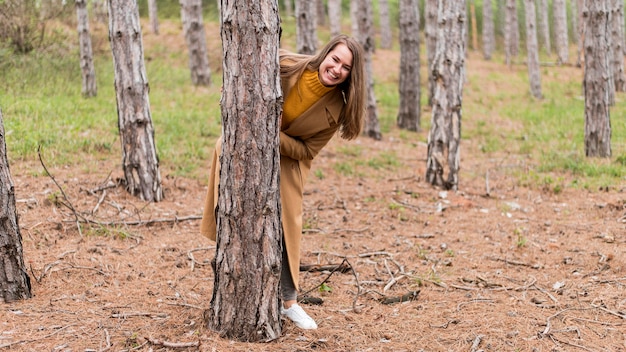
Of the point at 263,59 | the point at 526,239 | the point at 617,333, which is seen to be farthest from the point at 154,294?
the point at 526,239

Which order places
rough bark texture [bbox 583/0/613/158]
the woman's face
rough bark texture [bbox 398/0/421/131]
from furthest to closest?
rough bark texture [bbox 398/0/421/131] < rough bark texture [bbox 583/0/613/158] < the woman's face

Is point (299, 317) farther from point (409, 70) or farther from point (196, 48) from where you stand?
point (196, 48)

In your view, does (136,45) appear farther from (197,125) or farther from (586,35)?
(586,35)

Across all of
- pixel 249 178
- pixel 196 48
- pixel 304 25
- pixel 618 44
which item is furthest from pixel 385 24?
pixel 249 178

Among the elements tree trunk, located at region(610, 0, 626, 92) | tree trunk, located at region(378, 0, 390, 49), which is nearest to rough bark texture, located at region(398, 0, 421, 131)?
tree trunk, located at region(610, 0, 626, 92)

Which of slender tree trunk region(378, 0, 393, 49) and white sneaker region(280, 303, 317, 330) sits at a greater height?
slender tree trunk region(378, 0, 393, 49)

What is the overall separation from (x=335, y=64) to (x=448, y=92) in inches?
200

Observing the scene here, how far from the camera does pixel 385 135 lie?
13039mm

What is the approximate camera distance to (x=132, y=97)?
6.93 meters

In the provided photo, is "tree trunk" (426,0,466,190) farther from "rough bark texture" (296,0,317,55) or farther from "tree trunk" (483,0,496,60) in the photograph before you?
"tree trunk" (483,0,496,60)

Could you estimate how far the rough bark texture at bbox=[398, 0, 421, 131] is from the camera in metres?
13.4

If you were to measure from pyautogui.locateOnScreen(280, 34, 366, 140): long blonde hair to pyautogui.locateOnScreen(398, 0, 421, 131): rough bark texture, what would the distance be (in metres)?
9.79

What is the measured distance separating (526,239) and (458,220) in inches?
39.0

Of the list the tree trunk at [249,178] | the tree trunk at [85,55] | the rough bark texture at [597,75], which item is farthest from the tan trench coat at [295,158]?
the tree trunk at [85,55]
